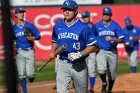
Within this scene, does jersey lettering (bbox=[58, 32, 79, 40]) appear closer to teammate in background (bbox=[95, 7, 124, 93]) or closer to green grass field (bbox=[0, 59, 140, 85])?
teammate in background (bbox=[95, 7, 124, 93])

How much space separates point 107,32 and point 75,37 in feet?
15.0

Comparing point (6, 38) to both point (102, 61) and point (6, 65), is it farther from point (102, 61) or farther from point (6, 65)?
point (102, 61)

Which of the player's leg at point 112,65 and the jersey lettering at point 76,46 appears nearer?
the jersey lettering at point 76,46

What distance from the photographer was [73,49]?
736 centimetres

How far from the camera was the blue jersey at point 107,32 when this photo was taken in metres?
11.8

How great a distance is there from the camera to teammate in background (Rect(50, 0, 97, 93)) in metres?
7.29

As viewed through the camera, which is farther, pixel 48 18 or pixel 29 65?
pixel 48 18

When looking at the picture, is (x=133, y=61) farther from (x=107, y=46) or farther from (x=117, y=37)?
(x=117, y=37)

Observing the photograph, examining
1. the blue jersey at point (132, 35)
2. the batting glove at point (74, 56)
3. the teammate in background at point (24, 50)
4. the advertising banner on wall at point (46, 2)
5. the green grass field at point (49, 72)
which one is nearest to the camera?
the batting glove at point (74, 56)

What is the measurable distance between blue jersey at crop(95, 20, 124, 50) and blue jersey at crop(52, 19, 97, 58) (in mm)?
4327

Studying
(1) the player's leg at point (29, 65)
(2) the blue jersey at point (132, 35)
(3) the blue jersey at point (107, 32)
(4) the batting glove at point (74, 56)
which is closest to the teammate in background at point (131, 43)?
(2) the blue jersey at point (132, 35)

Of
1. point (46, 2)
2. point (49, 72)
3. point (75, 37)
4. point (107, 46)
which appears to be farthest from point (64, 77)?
point (46, 2)

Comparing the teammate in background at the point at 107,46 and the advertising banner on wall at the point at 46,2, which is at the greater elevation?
the teammate in background at the point at 107,46

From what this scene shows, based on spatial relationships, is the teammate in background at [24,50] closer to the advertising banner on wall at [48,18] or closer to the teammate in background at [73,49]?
the teammate in background at [73,49]
